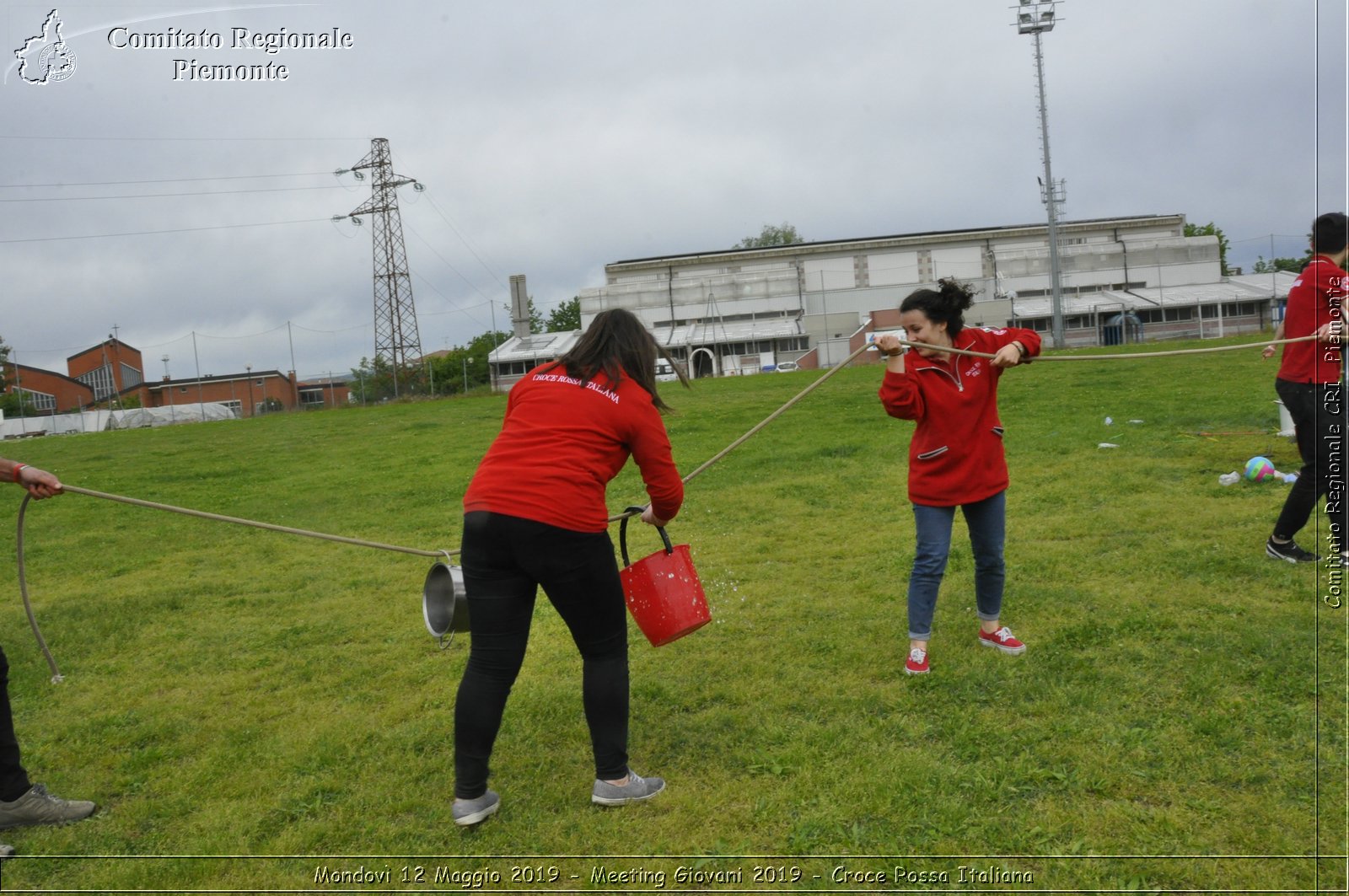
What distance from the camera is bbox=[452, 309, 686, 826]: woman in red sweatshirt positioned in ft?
11.1

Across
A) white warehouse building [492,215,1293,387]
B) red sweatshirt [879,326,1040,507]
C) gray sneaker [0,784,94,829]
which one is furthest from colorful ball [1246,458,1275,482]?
white warehouse building [492,215,1293,387]

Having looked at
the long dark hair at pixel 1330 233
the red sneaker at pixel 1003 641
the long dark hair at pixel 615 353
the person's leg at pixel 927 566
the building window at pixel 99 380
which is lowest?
the red sneaker at pixel 1003 641

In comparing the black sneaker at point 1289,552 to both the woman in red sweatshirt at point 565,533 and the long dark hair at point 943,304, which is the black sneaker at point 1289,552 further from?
the woman in red sweatshirt at point 565,533

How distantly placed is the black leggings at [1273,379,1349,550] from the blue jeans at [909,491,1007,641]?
2.32m

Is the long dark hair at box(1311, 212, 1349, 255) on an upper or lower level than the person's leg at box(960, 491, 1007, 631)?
upper

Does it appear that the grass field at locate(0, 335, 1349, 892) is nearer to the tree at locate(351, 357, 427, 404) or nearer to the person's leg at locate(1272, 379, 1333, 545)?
the person's leg at locate(1272, 379, 1333, 545)

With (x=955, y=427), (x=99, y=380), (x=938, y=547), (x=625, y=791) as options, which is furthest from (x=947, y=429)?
(x=99, y=380)

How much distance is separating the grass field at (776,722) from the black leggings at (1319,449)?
44 centimetres

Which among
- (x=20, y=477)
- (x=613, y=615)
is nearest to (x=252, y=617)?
(x=20, y=477)

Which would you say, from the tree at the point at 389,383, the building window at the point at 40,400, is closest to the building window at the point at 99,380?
the building window at the point at 40,400

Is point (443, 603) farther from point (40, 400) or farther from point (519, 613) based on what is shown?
point (40, 400)

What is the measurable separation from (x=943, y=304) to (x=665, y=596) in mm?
2039

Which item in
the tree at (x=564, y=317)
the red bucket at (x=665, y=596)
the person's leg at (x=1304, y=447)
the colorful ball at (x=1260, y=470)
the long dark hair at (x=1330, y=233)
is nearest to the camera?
the red bucket at (x=665, y=596)

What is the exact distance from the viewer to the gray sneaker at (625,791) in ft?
11.9
